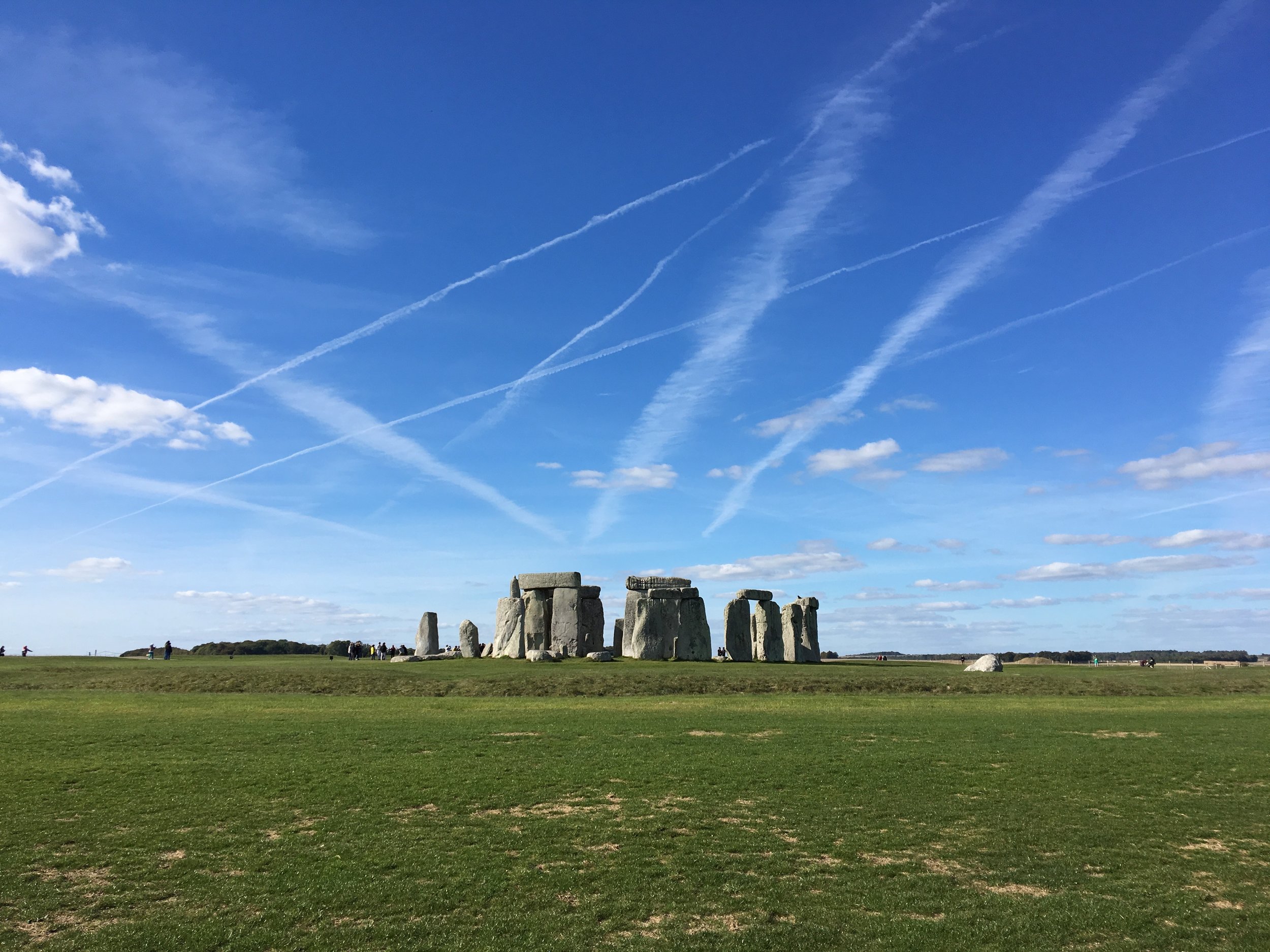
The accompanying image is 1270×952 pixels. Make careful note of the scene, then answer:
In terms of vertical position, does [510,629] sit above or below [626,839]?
above

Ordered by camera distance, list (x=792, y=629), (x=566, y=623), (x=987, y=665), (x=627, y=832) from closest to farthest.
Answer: (x=627, y=832) < (x=987, y=665) < (x=566, y=623) < (x=792, y=629)

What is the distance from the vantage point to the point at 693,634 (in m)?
39.4

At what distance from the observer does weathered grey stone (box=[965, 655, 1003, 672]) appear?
3629cm

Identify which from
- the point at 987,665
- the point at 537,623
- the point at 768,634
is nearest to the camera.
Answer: the point at 987,665

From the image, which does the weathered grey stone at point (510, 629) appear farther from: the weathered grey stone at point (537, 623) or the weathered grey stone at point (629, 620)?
the weathered grey stone at point (629, 620)

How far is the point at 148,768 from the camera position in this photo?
1325cm

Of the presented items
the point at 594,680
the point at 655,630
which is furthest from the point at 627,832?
the point at 655,630

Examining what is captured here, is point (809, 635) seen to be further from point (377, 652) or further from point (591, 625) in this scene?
point (377, 652)

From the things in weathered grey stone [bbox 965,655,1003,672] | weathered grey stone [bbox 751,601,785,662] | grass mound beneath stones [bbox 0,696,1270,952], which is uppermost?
weathered grey stone [bbox 751,601,785,662]

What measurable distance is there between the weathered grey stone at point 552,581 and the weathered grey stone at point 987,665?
57.5ft

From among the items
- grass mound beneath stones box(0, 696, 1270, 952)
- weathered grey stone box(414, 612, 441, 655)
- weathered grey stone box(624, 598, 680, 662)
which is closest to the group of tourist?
weathered grey stone box(414, 612, 441, 655)

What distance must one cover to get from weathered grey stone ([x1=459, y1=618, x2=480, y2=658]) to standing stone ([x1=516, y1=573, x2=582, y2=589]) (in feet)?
11.8

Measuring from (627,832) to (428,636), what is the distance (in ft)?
117

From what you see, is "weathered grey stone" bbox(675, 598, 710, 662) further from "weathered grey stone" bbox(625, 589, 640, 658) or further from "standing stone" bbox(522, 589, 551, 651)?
"standing stone" bbox(522, 589, 551, 651)
